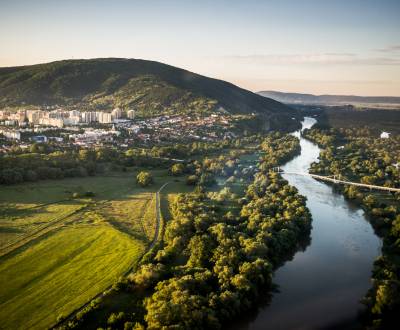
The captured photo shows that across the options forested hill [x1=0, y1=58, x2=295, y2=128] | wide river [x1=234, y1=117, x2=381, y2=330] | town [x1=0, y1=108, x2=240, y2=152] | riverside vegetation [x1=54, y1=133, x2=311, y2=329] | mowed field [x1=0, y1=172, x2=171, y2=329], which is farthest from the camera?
forested hill [x1=0, y1=58, x2=295, y2=128]

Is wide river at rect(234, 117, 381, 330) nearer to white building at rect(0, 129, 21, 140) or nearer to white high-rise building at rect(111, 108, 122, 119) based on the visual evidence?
white building at rect(0, 129, 21, 140)

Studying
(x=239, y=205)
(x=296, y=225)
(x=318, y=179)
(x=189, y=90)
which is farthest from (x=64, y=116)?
(x=296, y=225)

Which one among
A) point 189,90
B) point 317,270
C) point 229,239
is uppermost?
point 189,90

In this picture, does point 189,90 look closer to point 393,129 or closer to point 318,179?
point 393,129

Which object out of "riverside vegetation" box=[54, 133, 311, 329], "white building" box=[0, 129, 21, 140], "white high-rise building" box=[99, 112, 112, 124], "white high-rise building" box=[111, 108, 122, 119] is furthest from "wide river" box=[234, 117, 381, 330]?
"white high-rise building" box=[111, 108, 122, 119]

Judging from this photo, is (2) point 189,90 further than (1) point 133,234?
Yes

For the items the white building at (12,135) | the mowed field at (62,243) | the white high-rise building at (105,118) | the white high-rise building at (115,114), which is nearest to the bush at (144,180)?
the mowed field at (62,243)
